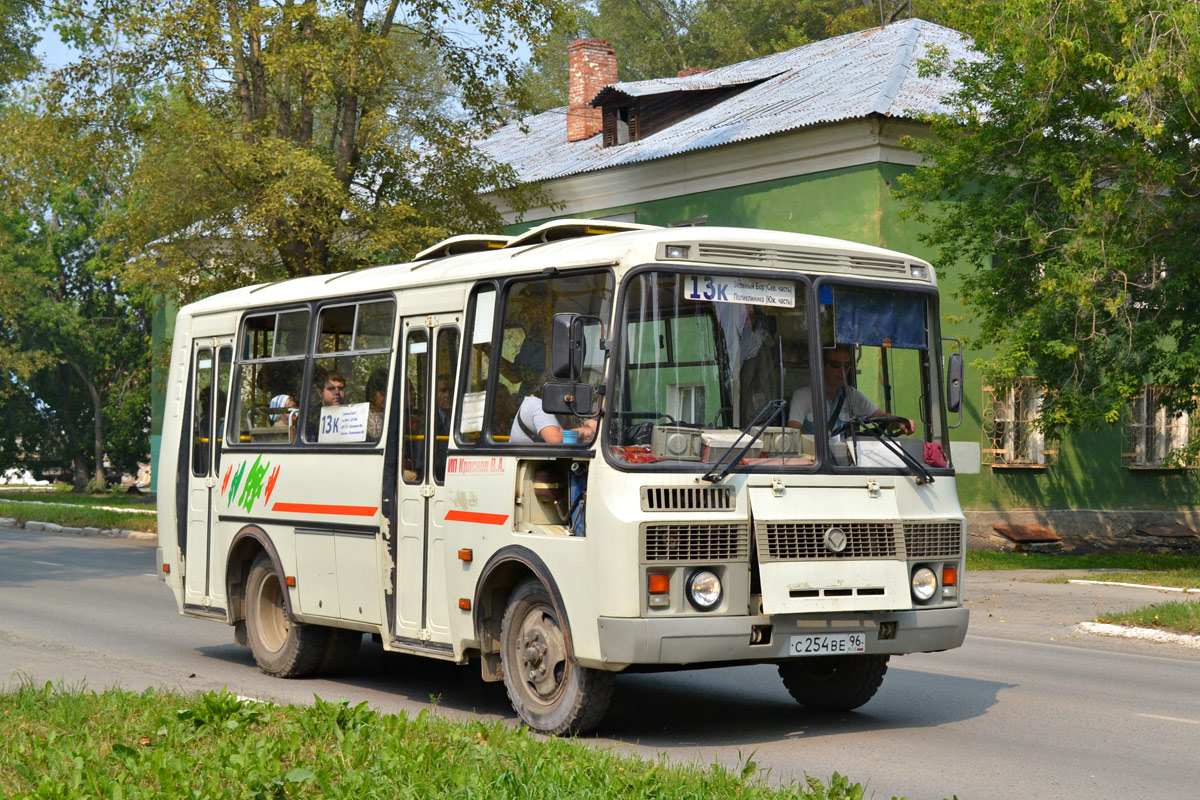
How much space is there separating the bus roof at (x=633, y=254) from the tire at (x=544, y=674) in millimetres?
1918

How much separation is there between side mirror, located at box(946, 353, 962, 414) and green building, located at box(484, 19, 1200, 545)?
17175 mm

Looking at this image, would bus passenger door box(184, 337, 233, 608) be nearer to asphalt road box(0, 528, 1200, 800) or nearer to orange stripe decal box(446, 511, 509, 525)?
asphalt road box(0, 528, 1200, 800)

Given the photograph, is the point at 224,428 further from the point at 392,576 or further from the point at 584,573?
the point at 584,573

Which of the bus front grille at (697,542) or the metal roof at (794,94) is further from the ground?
the metal roof at (794,94)

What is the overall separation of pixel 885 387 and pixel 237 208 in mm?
18898

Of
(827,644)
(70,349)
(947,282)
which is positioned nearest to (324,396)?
(827,644)

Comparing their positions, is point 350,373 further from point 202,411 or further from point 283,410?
point 202,411

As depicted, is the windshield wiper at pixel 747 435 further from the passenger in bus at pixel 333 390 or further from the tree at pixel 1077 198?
the tree at pixel 1077 198

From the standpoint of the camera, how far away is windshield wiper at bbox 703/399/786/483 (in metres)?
8.40

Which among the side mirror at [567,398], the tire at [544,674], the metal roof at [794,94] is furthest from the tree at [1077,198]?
the tire at [544,674]

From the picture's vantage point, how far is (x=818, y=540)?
28.2ft

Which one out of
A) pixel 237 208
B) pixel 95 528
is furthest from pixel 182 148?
pixel 95 528

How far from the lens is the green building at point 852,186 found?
2836 centimetres

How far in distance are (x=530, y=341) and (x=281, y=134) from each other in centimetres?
1857
